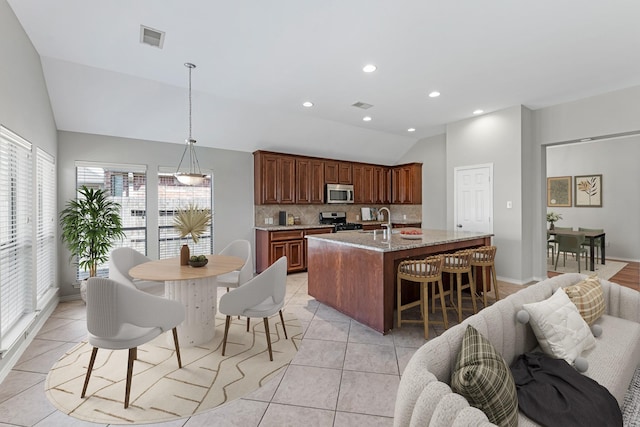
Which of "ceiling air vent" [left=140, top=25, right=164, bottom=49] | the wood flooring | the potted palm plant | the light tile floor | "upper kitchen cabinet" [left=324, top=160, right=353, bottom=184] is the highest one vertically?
"ceiling air vent" [left=140, top=25, right=164, bottom=49]

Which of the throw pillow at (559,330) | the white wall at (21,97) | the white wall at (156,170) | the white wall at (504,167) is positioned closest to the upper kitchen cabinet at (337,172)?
the white wall at (156,170)

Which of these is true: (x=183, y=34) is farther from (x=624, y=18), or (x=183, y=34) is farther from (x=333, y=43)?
(x=624, y=18)

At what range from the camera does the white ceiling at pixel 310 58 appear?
7.71 ft

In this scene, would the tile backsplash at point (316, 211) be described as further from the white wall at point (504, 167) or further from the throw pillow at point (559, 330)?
the throw pillow at point (559, 330)

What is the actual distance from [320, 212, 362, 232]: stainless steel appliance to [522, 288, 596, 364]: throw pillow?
4.41 metres

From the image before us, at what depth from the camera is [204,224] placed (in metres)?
2.94

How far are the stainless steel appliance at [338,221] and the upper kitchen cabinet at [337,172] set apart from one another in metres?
0.75

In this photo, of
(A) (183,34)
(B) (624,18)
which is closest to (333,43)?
(A) (183,34)

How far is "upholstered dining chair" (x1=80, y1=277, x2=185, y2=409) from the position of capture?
1.85m

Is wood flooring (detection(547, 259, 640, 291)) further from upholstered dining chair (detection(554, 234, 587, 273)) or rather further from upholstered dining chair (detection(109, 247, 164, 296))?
upholstered dining chair (detection(109, 247, 164, 296))

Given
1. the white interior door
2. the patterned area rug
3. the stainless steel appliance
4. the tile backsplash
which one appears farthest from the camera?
the stainless steel appliance

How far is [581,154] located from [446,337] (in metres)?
8.28

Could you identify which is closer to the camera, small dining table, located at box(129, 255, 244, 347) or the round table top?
the round table top

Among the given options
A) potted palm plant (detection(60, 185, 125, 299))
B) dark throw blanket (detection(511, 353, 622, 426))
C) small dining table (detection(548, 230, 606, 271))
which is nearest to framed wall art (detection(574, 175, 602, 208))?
small dining table (detection(548, 230, 606, 271))
